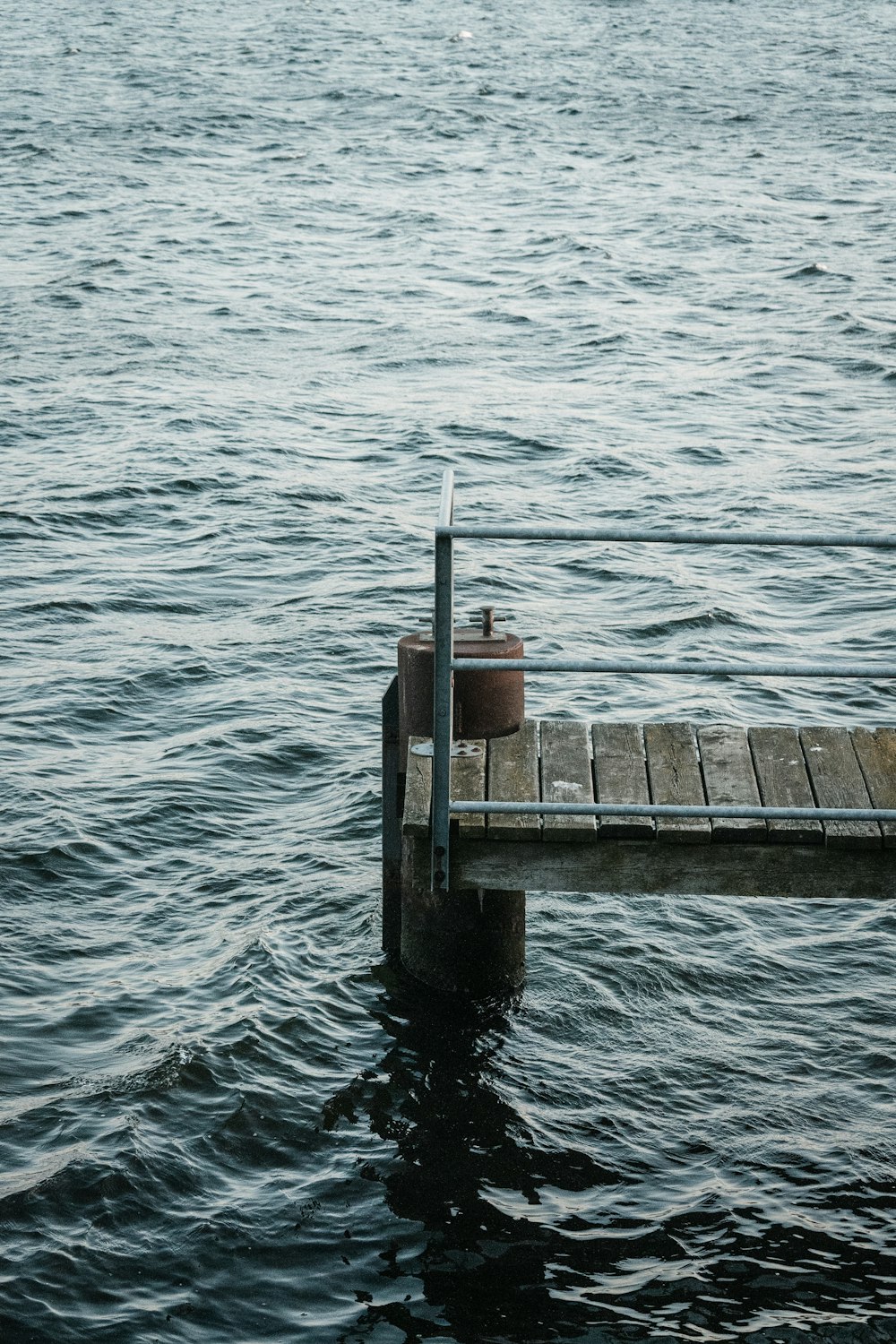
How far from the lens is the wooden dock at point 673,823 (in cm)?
595

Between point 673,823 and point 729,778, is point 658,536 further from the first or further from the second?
point 729,778

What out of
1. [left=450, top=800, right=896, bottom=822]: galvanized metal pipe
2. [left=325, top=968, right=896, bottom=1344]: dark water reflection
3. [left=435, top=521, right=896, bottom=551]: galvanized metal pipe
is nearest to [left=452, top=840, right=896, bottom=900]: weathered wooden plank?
[left=450, top=800, right=896, bottom=822]: galvanized metal pipe

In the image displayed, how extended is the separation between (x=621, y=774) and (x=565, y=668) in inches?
35.3

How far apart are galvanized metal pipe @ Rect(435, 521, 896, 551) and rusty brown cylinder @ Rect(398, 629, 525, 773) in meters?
1.20

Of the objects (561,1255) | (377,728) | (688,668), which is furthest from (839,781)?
(377,728)

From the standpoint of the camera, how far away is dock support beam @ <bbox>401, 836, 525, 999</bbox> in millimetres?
6895

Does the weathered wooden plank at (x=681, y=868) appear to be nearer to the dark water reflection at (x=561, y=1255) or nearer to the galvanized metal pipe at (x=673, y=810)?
the galvanized metal pipe at (x=673, y=810)

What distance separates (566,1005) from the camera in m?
7.43

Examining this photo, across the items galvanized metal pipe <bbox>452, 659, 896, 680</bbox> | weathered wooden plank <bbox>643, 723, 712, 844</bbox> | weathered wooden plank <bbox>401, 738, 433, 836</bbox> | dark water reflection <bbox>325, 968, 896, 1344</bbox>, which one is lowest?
dark water reflection <bbox>325, 968, 896, 1344</bbox>

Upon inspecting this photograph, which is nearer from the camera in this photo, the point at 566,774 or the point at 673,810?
the point at 673,810

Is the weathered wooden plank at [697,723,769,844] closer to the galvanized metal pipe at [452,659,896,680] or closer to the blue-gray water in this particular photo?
the galvanized metal pipe at [452,659,896,680]

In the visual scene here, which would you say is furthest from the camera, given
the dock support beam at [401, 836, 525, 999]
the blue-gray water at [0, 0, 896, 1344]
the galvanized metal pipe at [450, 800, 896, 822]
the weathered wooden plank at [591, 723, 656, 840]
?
the dock support beam at [401, 836, 525, 999]

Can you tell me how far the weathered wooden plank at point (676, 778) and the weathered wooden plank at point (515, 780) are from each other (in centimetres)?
48

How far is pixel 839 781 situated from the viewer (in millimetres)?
6273
